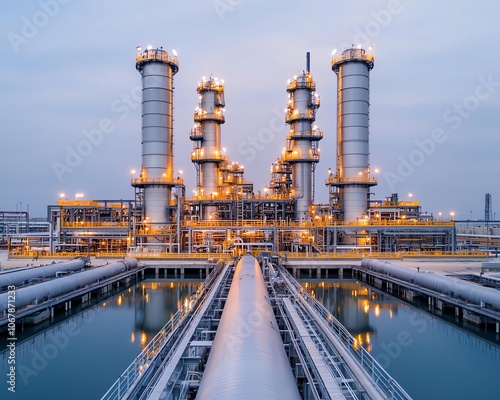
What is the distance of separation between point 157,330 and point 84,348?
155 inches

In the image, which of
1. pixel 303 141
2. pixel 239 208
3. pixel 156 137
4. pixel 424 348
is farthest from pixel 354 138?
pixel 424 348

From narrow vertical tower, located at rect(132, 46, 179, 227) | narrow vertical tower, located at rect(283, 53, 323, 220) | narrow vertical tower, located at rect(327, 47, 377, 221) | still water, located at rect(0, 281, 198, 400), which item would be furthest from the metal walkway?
narrow vertical tower, located at rect(283, 53, 323, 220)

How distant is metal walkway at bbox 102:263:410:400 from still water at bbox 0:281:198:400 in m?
2.26

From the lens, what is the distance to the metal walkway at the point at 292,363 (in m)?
9.66

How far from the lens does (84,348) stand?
19109 millimetres

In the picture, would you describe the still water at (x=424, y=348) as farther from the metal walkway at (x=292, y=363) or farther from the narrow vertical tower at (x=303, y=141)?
the narrow vertical tower at (x=303, y=141)

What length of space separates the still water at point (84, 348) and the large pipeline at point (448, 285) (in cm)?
1596

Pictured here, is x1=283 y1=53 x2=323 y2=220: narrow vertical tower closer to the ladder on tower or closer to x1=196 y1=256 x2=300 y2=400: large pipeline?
the ladder on tower

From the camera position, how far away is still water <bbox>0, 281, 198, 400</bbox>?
48.5 feet

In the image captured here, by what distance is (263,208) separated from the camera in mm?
53375

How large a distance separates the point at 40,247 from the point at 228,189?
89.1 feet

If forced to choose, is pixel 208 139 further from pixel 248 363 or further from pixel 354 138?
pixel 248 363

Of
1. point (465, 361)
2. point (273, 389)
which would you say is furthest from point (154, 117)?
point (273, 389)

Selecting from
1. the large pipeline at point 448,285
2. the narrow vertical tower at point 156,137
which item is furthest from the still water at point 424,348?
the narrow vertical tower at point 156,137
